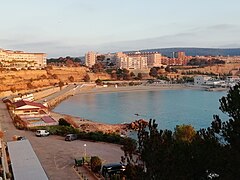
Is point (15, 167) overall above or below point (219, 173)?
below

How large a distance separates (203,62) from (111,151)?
276 feet

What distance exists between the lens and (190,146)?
4082 millimetres

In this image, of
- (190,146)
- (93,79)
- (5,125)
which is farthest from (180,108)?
(93,79)

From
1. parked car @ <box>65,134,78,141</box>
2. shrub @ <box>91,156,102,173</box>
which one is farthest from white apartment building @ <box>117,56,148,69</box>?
shrub @ <box>91,156,102,173</box>

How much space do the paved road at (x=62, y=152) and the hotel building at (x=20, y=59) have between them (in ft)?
125

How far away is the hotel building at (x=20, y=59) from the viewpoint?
5083cm

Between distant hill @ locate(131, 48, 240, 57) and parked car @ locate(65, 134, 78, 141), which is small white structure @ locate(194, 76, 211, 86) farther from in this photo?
distant hill @ locate(131, 48, 240, 57)

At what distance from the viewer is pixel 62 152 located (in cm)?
1020

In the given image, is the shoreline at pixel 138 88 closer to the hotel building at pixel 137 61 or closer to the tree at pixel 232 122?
the hotel building at pixel 137 61

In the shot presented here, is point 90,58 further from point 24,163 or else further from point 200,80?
point 24,163

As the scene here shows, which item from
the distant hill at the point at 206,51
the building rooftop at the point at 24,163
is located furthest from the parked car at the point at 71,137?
the distant hill at the point at 206,51

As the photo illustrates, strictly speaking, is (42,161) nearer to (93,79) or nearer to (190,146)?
(190,146)

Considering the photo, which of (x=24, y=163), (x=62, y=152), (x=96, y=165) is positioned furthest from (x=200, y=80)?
(x=24, y=163)

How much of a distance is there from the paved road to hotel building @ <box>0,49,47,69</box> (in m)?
38.0
